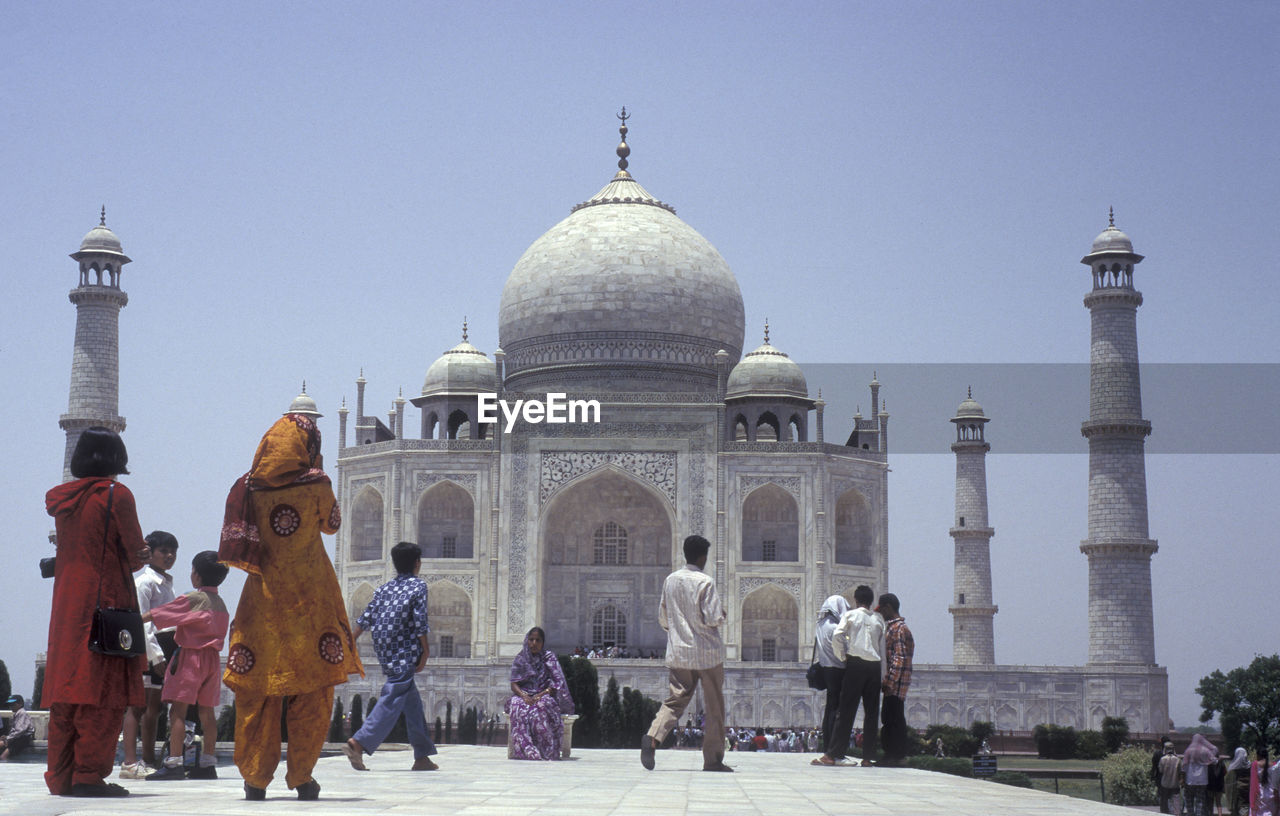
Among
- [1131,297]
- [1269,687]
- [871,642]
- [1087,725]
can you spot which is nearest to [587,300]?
[1131,297]

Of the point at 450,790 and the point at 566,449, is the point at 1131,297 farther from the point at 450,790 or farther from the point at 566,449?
the point at 450,790

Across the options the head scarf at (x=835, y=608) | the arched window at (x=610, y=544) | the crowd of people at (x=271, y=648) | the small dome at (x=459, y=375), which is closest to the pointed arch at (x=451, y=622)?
the arched window at (x=610, y=544)

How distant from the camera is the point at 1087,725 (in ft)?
85.0

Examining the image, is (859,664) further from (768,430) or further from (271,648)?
(768,430)

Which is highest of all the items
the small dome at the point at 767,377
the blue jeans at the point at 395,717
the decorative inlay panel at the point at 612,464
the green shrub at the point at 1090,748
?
the small dome at the point at 767,377

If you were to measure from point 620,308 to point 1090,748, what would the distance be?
13.1 meters

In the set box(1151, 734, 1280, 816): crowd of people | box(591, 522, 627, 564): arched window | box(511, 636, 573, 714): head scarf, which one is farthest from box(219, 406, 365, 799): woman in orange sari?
box(591, 522, 627, 564): arched window

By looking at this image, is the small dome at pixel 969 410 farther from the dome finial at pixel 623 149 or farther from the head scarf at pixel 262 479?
the head scarf at pixel 262 479

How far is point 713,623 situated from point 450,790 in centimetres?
220

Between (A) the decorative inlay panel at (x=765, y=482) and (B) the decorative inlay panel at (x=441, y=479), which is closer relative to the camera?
(A) the decorative inlay panel at (x=765, y=482)

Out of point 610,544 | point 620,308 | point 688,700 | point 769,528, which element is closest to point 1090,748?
point 769,528

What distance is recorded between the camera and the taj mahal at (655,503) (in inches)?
1024

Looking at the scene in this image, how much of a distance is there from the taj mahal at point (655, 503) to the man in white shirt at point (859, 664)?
1622cm

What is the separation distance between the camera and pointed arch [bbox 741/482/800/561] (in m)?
29.5
